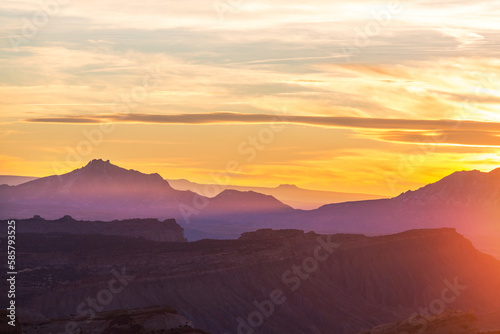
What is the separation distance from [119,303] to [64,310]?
439 inches

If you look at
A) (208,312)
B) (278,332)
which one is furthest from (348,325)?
(208,312)

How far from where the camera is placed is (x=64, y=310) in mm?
163125

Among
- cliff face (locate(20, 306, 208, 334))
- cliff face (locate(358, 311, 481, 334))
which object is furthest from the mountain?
cliff face (locate(20, 306, 208, 334))

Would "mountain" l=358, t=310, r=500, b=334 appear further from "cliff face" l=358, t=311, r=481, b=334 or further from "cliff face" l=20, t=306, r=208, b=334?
"cliff face" l=20, t=306, r=208, b=334

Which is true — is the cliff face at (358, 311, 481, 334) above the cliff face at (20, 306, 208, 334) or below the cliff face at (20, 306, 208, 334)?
A: below

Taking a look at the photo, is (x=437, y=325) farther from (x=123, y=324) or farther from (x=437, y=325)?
(x=123, y=324)

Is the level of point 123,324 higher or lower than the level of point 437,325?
higher

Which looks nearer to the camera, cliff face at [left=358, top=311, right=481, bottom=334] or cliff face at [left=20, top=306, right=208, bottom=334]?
cliff face at [left=20, top=306, right=208, bottom=334]

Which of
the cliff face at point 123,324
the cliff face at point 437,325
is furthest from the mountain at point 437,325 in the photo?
the cliff face at point 123,324

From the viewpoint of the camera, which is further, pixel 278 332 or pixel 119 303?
pixel 278 332

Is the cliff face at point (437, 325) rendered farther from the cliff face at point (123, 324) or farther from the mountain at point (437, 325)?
the cliff face at point (123, 324)

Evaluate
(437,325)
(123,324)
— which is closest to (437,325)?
(437,325)

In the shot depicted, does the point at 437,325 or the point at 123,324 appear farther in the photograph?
the point at 437,325

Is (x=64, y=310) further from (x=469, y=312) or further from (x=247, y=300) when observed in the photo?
(x=469, y=312)
